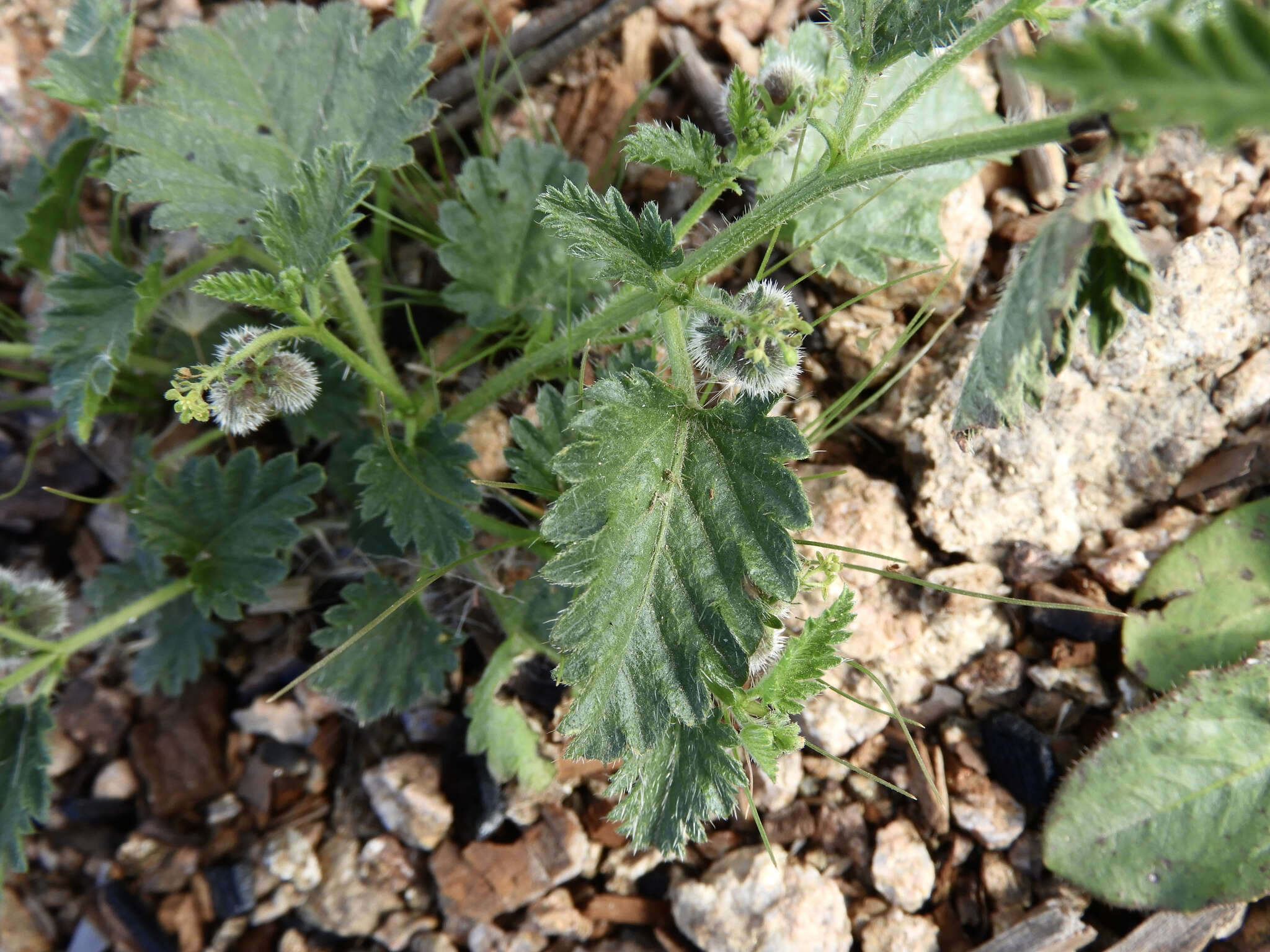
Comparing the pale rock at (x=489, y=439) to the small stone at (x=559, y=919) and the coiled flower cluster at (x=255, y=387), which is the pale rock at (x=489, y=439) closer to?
the coiled flower cluster at (x=255, y=387)

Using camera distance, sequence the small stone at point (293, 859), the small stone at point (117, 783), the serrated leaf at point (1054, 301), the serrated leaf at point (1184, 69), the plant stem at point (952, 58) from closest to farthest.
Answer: the serrated leaf at point (1184, 69) < the serrated leaf at point (1054, 301) < the plant stem at point (952, 58) < the small stone at point (293, 859) < the small stone at point (117, 783)

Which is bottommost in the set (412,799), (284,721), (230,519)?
(412,799)

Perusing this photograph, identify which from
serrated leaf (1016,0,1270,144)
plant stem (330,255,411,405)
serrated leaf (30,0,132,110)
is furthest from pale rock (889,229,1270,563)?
serrated leaf (30,0,132,110)

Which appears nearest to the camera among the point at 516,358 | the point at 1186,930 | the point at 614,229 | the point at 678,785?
the point at 614,229

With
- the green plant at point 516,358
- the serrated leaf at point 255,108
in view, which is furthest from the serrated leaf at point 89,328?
the serrated leaf at point 255,108

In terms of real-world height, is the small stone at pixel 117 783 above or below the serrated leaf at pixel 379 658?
below

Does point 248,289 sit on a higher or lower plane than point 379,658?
higher

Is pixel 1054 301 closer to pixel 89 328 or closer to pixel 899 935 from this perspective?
pixel 899 935

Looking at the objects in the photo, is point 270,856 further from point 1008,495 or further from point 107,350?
point 1008,495

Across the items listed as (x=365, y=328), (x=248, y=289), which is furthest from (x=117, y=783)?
(x=248, y=289)
